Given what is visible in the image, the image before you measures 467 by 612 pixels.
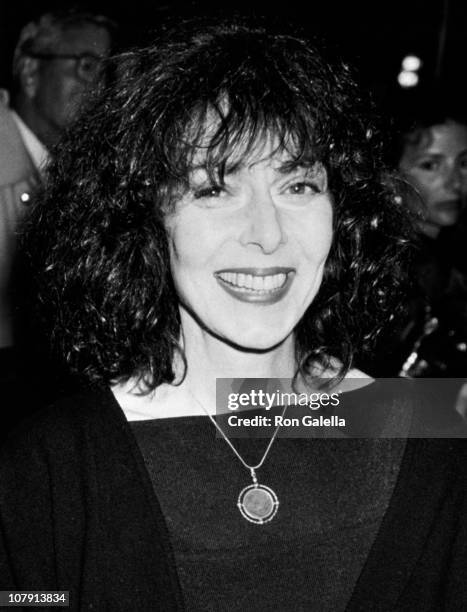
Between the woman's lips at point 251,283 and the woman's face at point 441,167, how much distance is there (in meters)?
2.36

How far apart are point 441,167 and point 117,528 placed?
2.72 metres

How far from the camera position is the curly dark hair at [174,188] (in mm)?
1334

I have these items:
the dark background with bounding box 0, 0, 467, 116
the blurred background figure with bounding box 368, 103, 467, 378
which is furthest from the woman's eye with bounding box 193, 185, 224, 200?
the dark background with bounding box 0, 0, 467, 116

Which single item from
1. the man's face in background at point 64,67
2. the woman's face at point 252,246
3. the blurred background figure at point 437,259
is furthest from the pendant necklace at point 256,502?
the man's face in background at point 64,67

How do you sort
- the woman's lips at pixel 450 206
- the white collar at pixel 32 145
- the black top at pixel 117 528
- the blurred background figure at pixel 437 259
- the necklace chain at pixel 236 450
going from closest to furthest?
the black top at pixel 117 528 → the necklace chain at pixel 236 450 → the blurred background figure at pixel 437 259 → the white collar at pixel 32 145 → the woman's lips at pixel 450 206

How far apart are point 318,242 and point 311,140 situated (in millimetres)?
167

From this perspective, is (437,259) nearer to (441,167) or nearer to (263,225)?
(441,167)

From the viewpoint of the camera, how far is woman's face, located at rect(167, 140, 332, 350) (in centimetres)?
131

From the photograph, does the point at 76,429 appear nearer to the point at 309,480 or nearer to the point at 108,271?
the point at 108,271

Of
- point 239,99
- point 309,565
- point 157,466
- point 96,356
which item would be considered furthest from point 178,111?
point 309,565

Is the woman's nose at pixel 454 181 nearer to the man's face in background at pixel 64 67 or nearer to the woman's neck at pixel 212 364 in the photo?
the man's face in background at pixel 64 67

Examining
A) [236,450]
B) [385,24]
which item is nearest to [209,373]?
[236,450]

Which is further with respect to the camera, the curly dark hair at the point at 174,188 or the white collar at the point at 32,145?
the white collar at the point at 32,145

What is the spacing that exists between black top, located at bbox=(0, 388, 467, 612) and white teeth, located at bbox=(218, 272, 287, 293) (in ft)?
0.99
